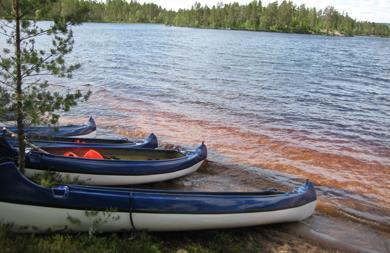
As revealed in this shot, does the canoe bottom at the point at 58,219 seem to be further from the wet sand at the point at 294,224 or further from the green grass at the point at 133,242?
the wet sand at the point at 294,224

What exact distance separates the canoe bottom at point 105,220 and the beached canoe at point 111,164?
195 cm

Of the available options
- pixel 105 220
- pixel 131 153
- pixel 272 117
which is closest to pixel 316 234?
pixel 105 220

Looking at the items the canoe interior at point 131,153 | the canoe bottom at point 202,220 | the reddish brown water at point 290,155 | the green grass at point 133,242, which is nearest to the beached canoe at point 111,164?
the canoe interior at point 131,153

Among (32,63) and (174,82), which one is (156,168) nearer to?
(32,63)

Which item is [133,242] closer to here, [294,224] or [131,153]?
[294,224]

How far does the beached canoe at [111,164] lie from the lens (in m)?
9.41

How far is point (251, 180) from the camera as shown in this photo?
12.8 m

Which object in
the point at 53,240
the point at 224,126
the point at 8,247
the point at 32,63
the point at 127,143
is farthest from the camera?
the point at 224,126

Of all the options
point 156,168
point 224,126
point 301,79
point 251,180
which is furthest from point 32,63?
point 301,79

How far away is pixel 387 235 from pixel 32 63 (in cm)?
804

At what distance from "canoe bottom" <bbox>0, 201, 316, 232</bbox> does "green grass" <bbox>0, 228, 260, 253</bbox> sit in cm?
15

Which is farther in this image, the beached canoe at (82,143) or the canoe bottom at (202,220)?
the beached canoe at (82,143)

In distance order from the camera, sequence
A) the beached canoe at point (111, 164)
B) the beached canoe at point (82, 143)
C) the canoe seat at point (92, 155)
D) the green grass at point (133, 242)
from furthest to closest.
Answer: the beached canoe at point (82, 143) < the canoe seat at point (92, 155) < the beached canoe at point (111, 164) < the green grass at point (133, 242)

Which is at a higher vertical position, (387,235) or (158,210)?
(158,210)
